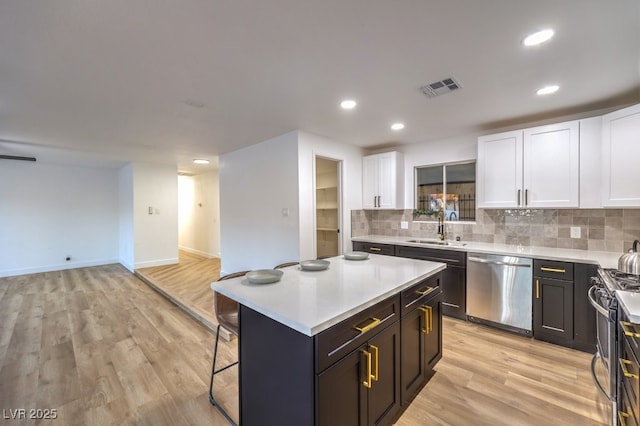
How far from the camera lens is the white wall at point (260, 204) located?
12.4ft

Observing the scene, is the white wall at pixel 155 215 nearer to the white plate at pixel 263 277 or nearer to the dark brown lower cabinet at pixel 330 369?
the white plate at pixel 263 277

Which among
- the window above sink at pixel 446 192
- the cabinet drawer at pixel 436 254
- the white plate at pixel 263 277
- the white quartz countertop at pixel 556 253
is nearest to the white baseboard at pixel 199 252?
the cabinet drawer at pixel 436 254

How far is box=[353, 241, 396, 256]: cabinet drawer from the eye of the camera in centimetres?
389

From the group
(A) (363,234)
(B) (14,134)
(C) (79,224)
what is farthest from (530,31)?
(C) (79,224)

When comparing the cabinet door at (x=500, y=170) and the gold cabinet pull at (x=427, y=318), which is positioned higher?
the cabinet door at (x=500, y=170)

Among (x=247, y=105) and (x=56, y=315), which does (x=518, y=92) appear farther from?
(x=56, y=315)

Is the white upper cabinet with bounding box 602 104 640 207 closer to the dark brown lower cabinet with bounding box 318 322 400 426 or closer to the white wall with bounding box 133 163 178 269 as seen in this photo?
the dark brown lower cabinet with bounding box 318 322 400 426

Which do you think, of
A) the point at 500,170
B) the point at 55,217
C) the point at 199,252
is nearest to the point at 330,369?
the point at 500,170

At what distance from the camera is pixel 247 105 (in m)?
2.80

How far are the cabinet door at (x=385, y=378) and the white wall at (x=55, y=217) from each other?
26.4 ft

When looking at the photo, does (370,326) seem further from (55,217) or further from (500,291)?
(55,217)

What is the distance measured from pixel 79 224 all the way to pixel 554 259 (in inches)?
362

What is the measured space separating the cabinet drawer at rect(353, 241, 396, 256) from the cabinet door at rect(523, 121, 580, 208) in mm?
1680

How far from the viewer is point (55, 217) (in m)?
6.30
